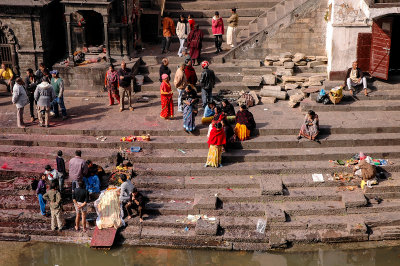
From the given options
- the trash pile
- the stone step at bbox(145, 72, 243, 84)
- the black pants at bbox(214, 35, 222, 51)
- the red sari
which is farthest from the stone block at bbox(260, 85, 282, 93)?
the trash pile

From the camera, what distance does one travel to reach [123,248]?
43.5ft

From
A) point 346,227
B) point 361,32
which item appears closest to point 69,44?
point 361,32

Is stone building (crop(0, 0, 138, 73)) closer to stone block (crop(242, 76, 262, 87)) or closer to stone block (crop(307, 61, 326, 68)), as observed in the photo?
stone block (crop(242, 76, 262, 87))

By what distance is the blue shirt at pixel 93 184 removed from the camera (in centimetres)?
1434

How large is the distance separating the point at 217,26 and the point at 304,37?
316 centimetres

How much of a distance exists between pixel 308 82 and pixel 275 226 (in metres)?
6.97

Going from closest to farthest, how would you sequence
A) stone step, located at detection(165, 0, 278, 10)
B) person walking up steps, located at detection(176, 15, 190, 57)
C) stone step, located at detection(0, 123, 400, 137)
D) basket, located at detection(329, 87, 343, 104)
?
stone step, located at detection(0, 123, 400, 137)
basket, located at detection(329, 87, 343, 104)
person walking up steps, located at detection(176, 15, 190, 57)
stone step, located at detection(165, 0, 278, 10)

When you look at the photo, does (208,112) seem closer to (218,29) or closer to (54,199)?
(218,29)

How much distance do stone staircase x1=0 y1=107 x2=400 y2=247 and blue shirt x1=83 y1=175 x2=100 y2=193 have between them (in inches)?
26.2

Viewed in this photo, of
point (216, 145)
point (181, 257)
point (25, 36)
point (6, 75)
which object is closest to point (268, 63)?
point (216, 145)

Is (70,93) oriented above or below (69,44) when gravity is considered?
below

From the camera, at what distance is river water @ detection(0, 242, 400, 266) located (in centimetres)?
1285

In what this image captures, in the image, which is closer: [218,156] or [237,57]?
[218,156]

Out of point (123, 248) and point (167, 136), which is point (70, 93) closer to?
point (167, 136)
